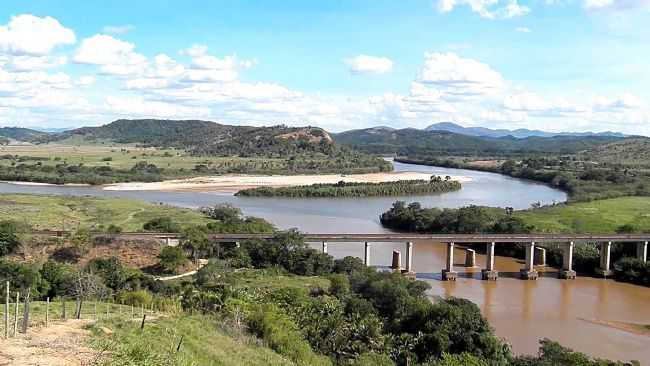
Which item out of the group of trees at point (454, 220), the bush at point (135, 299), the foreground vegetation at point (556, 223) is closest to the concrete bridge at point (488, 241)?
the foreground vegetation at point (556, 223)

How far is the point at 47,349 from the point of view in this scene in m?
14.1

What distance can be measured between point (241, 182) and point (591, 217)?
66076mm

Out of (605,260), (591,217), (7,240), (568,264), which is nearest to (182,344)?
(7,240)

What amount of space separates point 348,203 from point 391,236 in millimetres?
42482

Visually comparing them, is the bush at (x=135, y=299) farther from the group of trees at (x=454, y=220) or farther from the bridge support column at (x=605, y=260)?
the group of trees at (x=454, y=220)

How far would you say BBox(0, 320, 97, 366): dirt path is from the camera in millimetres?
13102

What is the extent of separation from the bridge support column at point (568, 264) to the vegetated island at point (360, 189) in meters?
55.0

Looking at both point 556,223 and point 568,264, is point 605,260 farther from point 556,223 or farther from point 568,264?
point 556,223

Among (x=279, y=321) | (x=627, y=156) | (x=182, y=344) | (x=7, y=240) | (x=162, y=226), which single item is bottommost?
(x=162, y=226)

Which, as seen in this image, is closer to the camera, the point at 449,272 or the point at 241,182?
the point at 449,272

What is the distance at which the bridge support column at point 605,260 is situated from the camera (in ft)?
174

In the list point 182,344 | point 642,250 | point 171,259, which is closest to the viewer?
point 182,344

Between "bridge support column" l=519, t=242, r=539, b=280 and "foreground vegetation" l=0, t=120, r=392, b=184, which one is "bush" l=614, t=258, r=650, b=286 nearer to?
"bridge support column" l=519, t=242, r=539, b=280

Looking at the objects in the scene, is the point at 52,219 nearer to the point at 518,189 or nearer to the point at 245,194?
the point at 245,194
